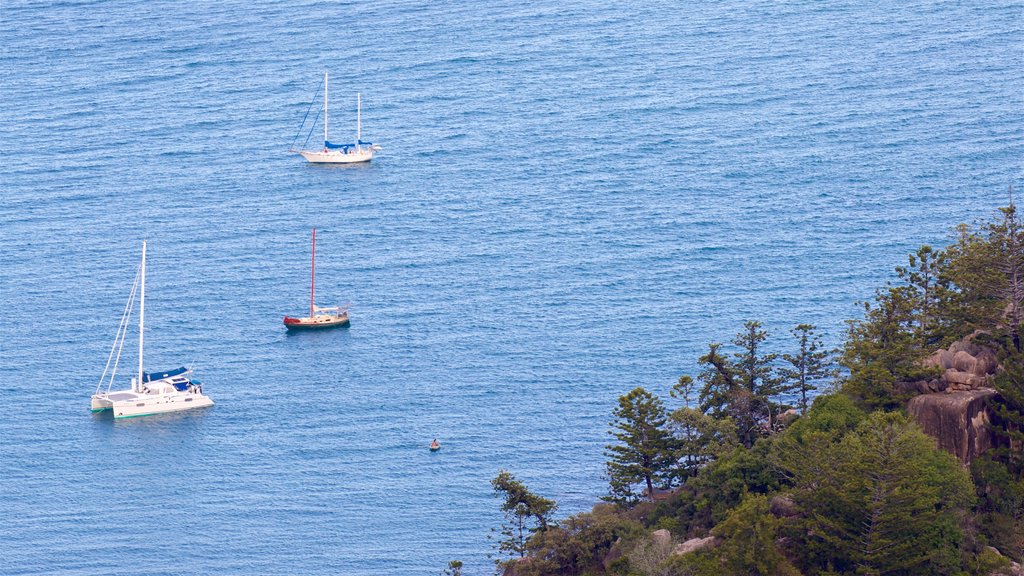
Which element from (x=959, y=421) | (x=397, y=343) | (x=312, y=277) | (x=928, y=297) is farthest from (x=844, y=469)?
(x=312, y=277)

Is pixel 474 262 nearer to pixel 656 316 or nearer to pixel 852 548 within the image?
pixel 656 316

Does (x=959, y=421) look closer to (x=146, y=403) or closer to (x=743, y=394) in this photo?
(x=743, y=394)

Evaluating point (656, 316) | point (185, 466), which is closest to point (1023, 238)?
point (656, 316)

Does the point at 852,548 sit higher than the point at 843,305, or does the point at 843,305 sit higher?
the point at 843,305

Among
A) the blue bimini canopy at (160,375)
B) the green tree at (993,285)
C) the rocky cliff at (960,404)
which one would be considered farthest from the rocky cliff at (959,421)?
the blue bimini canopy at (160,375)

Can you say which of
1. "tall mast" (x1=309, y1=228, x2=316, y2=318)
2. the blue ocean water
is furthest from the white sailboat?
"tall mast" (x1=309, y1=228, x2=316, y2=318)

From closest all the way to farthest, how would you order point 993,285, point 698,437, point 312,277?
1. point 993,285
2. point 698,437
3. point 312,277

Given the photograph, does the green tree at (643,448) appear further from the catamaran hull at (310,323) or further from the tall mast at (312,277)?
the tall mast at (312,277)

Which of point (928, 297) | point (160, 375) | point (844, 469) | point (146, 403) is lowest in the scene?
point (844, 469)

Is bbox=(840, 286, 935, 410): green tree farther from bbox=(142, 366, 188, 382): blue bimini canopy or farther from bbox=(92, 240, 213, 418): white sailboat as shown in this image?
bbox=(142, 366, 188, 382): blue bimini canopy
